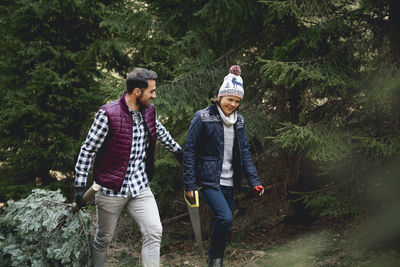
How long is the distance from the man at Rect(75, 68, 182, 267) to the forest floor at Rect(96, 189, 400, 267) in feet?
7.05

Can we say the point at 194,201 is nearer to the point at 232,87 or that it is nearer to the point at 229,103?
the point at 229,103

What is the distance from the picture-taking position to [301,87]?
577 cm

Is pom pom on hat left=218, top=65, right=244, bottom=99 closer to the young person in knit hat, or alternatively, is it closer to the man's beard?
the young person in knit hat

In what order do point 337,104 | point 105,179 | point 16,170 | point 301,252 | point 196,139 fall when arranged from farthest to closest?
point 16,170
point 337,104
point 196,139
point 105,179
point 301,252

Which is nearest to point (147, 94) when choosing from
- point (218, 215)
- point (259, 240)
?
point (218, 215)

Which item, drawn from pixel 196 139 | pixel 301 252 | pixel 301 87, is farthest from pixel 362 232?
pixel 301 252

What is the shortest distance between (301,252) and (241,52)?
5.44 m

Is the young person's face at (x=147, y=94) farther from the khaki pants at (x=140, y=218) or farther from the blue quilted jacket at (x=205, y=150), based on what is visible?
the khaki pants at (x=140, y=218)

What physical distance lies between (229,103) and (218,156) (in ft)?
1.85

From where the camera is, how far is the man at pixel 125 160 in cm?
346

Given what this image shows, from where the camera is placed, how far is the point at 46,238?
162 inches

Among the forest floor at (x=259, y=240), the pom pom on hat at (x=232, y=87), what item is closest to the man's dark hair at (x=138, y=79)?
the pom pom on hat at (x=232, y=87)

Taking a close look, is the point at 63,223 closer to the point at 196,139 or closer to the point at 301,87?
the point at 196,139

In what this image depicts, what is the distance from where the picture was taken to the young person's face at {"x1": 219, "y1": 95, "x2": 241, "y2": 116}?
398 cm
